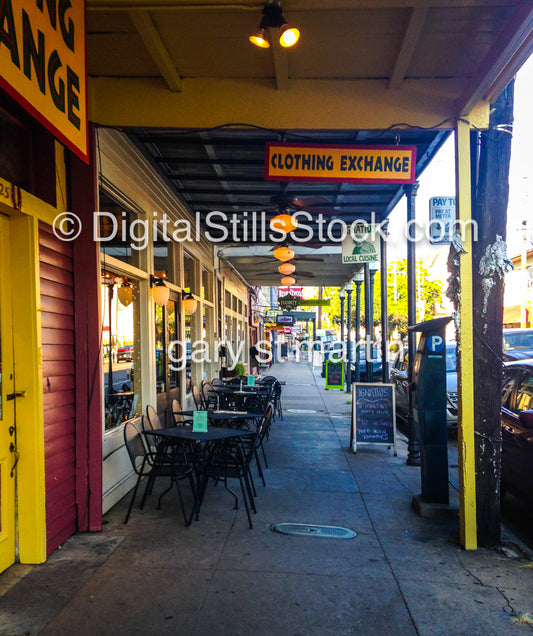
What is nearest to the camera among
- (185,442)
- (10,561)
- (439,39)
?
(10,561)

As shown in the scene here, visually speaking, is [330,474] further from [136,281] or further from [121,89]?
[121,89]

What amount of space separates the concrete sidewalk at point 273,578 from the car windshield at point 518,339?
299 inches

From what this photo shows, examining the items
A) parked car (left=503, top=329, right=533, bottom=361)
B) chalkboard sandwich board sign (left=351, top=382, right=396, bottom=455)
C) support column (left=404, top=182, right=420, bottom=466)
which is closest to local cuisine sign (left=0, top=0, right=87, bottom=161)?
support column (left=404, top=182, right=420, bottom=466)

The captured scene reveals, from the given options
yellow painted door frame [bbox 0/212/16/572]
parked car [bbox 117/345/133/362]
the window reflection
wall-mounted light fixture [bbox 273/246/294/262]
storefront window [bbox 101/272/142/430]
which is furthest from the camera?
wall-mounted light fixture [bbox 273/246/294/262]

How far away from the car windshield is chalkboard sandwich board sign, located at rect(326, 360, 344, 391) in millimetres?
5803

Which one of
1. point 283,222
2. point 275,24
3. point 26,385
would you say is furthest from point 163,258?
point 275,24

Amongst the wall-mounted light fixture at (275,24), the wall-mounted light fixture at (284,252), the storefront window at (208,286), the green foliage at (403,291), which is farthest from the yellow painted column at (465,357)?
the green foliage at (403,291)

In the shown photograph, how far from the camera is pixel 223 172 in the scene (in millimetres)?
7312

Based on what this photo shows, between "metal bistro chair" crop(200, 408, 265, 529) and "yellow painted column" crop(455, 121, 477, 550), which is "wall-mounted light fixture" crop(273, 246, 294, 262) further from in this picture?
"yellow painted column" crop(455, 121, 477, 550)

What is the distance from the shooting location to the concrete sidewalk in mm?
3068

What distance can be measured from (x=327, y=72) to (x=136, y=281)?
3445 mm

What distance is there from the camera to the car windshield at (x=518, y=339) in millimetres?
11750

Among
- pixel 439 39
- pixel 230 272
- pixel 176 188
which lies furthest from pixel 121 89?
pixel 230 272

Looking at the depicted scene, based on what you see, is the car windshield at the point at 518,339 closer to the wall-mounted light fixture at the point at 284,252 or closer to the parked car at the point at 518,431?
the wall-mounted light fixture at the point at 284,252
